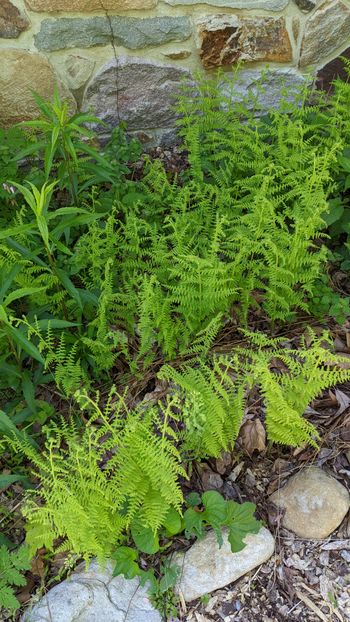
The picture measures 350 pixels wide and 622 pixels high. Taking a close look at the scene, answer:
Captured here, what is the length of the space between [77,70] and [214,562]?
2921 millimetres

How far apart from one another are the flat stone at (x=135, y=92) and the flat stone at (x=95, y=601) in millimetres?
2741

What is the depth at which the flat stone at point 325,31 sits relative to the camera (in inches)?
142

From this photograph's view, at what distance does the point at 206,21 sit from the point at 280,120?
84 cm

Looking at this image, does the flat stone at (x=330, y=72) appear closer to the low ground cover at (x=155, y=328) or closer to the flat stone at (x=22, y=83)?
the low ground cover at (x=155, y=328)

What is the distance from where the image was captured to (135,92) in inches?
146

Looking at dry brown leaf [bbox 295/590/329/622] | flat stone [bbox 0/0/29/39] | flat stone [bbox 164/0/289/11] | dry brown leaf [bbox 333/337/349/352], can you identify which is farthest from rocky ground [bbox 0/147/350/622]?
flat stone [bbox 0/0/29/39]

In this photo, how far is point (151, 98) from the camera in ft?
12.3

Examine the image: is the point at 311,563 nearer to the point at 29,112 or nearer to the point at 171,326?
the point at 171,326

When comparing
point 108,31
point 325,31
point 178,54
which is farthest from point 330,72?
point 108,31

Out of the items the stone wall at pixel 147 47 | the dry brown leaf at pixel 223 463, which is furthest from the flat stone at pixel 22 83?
the dry brown leaf at pixel 223 463

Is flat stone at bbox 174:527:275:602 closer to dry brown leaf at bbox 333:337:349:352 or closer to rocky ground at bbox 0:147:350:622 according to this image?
rocky ground at bbox 0:147:350:622

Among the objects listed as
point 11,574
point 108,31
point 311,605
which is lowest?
point 311,605

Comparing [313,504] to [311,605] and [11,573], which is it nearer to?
[311,605]

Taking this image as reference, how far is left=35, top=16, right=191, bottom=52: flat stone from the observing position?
3.34 metres
